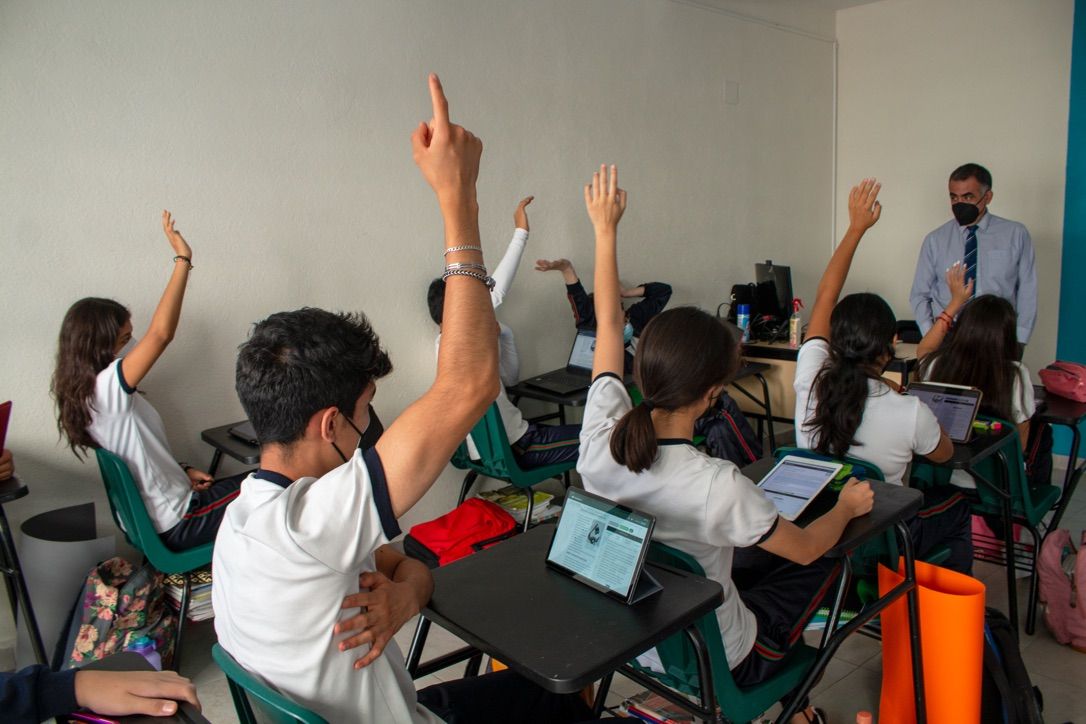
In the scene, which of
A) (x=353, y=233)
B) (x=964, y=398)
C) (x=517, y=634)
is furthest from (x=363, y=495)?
(x=353, y=233)

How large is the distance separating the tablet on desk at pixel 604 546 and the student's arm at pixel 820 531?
251 millimetres

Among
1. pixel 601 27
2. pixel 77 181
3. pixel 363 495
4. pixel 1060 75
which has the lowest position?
pixel 363 495

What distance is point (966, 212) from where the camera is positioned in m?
4.21

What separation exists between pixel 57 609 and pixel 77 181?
57.4 inches

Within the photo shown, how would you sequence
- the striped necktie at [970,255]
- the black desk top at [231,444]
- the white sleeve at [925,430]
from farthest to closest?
the striped necktie at [970,255] → the black desk top at [231,444] → the white sleeve at [925,430]

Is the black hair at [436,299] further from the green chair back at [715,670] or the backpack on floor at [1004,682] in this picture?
the backpack on floor at [1004,682]

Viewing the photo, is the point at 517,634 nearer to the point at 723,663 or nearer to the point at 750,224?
the point at 723,663

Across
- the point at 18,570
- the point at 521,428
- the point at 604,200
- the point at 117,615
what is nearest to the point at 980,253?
the point at 521,428

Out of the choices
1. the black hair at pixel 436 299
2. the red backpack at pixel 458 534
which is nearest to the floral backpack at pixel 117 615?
the red backpack at pixel 458 534

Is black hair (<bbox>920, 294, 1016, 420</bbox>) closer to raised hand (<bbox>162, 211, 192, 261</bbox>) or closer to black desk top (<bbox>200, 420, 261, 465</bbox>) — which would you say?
black desk top (<bbox>200, 420, 261, 465</bbox>)

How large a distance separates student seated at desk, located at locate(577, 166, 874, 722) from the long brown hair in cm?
171

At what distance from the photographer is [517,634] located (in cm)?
127

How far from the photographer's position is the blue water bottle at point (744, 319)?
4773 mm

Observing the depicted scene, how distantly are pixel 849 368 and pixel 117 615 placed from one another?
95.0 inches
